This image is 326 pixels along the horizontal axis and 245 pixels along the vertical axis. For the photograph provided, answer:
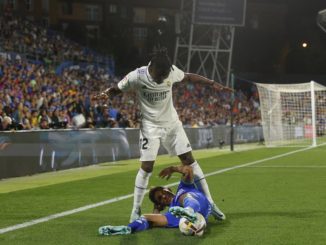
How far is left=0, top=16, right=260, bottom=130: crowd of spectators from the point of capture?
20.7 metres

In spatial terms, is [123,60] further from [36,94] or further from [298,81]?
[36,94]

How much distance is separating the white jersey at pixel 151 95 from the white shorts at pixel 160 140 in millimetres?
82

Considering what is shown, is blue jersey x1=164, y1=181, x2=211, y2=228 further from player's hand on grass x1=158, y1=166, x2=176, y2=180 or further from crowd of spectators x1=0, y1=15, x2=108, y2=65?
crowd of spectators x1=0, y1=15, x2=108, y2=65

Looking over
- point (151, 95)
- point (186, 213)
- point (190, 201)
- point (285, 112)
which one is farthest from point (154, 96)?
point (285, 112)

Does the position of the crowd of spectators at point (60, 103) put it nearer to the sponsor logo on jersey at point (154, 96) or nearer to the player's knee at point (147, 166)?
the sponsor logo on jersey at point (154, 96)

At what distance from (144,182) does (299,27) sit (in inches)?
3250

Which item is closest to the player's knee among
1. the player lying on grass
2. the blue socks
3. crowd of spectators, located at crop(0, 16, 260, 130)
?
the player lying on grass

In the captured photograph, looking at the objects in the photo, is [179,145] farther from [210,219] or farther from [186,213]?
[186,213]

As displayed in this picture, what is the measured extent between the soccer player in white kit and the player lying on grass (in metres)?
0.33

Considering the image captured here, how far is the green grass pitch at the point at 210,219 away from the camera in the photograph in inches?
278

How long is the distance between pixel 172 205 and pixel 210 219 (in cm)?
105

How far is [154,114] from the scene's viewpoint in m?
8.01

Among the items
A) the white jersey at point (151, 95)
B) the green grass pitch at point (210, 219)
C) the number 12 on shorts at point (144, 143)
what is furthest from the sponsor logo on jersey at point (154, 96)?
the green grass pitch at point (210, 219)

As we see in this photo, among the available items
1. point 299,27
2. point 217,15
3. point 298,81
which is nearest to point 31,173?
point 217,15
